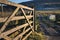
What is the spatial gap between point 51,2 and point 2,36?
1572 centimetres

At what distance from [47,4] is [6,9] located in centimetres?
1303

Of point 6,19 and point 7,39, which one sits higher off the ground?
point 6,19

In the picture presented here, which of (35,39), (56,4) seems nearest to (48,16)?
(56,4)

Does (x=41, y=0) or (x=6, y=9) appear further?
(x=41, y=0)

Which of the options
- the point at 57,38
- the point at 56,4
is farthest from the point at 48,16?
the point at 57,38

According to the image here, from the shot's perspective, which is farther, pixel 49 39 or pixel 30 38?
pixel 49 39

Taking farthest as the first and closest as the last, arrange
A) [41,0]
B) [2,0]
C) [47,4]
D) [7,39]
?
[41,0] < [47,4] < [7,39] < [2,0]

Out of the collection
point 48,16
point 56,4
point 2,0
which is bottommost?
point 48,16

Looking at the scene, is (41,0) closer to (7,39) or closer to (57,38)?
(57,38)

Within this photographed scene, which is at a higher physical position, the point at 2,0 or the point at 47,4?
the point at 2,0

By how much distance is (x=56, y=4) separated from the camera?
18.7 m

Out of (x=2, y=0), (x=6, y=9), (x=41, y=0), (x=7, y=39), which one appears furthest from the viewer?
(x=41, y=0)

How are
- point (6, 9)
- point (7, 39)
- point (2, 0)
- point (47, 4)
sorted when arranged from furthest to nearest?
1. point (47, 4)
2. point (6, 9)
3. point (7, 39)
4. point (2, 0)

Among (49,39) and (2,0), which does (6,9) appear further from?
(49,39)
